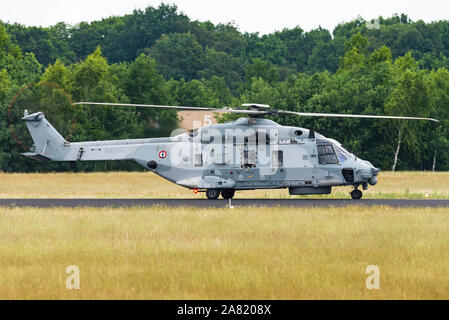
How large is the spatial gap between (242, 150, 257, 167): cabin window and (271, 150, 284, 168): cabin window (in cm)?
87

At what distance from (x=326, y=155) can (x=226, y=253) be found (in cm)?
1728

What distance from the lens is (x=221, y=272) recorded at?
15594 millimetres

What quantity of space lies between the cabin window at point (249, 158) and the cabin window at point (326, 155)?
313 cm

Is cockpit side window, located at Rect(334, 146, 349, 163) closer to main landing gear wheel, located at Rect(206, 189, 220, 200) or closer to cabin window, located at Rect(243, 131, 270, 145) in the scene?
cabin window, located at Rect(243, 131, 270, 145)

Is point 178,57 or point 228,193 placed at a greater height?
point 178,57

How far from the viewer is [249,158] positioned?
1377 inches

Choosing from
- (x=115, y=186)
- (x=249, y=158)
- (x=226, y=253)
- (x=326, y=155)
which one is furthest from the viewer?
(x=115, y=186)

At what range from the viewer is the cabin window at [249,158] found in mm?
34938

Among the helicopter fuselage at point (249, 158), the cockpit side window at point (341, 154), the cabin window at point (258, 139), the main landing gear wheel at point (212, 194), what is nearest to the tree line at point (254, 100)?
the helicopter fuselage at point (249, 158)

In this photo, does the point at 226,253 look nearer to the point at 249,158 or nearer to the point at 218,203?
the point at 218,203

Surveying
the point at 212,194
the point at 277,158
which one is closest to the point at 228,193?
the point at 212,194

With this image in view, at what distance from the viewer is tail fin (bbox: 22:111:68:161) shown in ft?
120

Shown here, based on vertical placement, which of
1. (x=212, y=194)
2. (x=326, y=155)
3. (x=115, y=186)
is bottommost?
(x=115, y=186)

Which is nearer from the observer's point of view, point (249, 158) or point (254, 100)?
point (249, 158)
